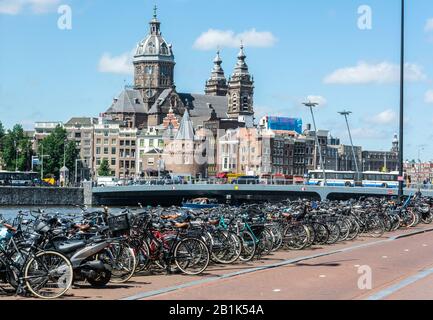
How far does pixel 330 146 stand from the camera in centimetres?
15825

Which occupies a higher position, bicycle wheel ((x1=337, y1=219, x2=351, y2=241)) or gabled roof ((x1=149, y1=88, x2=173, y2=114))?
gabled roof ((x1=149, y1=88, x2=173, y2=114))

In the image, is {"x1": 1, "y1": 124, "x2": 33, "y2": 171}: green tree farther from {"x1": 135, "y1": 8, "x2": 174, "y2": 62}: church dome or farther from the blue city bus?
{"x1": 135, "y1": 8, "x2": 174, "y2": 62}: church dome

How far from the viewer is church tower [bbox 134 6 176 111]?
547 feet

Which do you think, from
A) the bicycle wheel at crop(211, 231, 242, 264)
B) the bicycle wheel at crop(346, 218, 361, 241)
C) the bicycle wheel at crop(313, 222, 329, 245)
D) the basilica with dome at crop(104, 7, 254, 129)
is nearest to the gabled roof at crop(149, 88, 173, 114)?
the basilica with dome at crop(104, 7, 254, 129)

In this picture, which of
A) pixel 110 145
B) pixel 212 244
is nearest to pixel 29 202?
pixel 110 145

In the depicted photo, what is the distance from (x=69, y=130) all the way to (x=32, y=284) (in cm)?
13042

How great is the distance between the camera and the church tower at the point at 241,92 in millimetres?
172750

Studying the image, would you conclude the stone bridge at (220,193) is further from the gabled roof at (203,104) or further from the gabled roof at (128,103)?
the gabled roof at (203,104)

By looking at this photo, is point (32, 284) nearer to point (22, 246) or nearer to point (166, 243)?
point (22, 246)

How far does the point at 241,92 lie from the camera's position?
174 m

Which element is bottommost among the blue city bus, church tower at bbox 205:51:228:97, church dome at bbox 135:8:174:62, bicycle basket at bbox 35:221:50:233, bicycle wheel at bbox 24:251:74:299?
bicycle wheel at bbox 24:251:74:299

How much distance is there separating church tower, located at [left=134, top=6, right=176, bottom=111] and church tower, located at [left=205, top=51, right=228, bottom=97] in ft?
55.0

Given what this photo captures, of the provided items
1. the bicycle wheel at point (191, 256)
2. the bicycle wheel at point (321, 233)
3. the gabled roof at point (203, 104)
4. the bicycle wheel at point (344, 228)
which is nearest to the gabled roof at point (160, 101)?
the gabled roof at point (203, 104)

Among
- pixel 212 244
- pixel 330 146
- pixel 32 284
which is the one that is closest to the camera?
pixel 32 284
